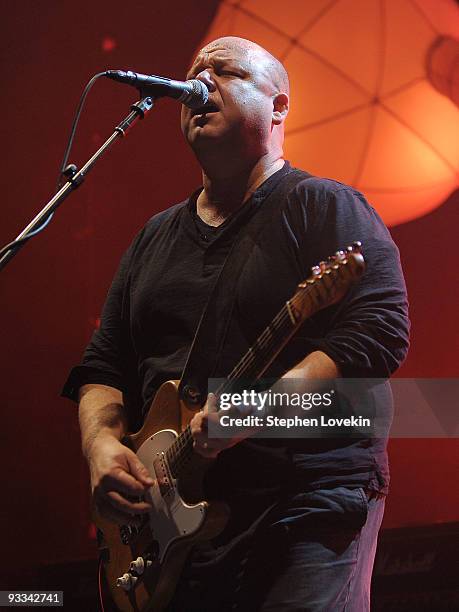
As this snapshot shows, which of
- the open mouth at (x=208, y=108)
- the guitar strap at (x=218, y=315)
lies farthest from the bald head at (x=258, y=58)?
the guitar strap at (x=218, y=315)

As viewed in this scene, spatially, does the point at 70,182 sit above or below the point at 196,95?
below

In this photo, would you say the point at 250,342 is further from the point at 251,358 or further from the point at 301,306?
the point at 301,306

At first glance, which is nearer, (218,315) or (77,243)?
(218,315)

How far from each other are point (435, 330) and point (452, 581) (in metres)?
0.71

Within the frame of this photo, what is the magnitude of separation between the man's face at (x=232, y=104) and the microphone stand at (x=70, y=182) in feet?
0.61

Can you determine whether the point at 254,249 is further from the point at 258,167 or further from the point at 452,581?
the point at 452,581

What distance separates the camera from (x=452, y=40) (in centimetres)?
229

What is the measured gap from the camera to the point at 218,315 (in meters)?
1.49

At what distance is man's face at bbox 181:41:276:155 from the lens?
1650mm

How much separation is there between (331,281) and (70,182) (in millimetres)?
575

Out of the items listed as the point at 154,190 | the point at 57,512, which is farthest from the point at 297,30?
the point at 57,512

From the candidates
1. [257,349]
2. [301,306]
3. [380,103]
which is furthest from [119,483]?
[380,103]

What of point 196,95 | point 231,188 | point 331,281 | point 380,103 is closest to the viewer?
point 331,281

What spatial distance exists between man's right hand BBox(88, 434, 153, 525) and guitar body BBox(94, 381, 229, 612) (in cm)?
3
